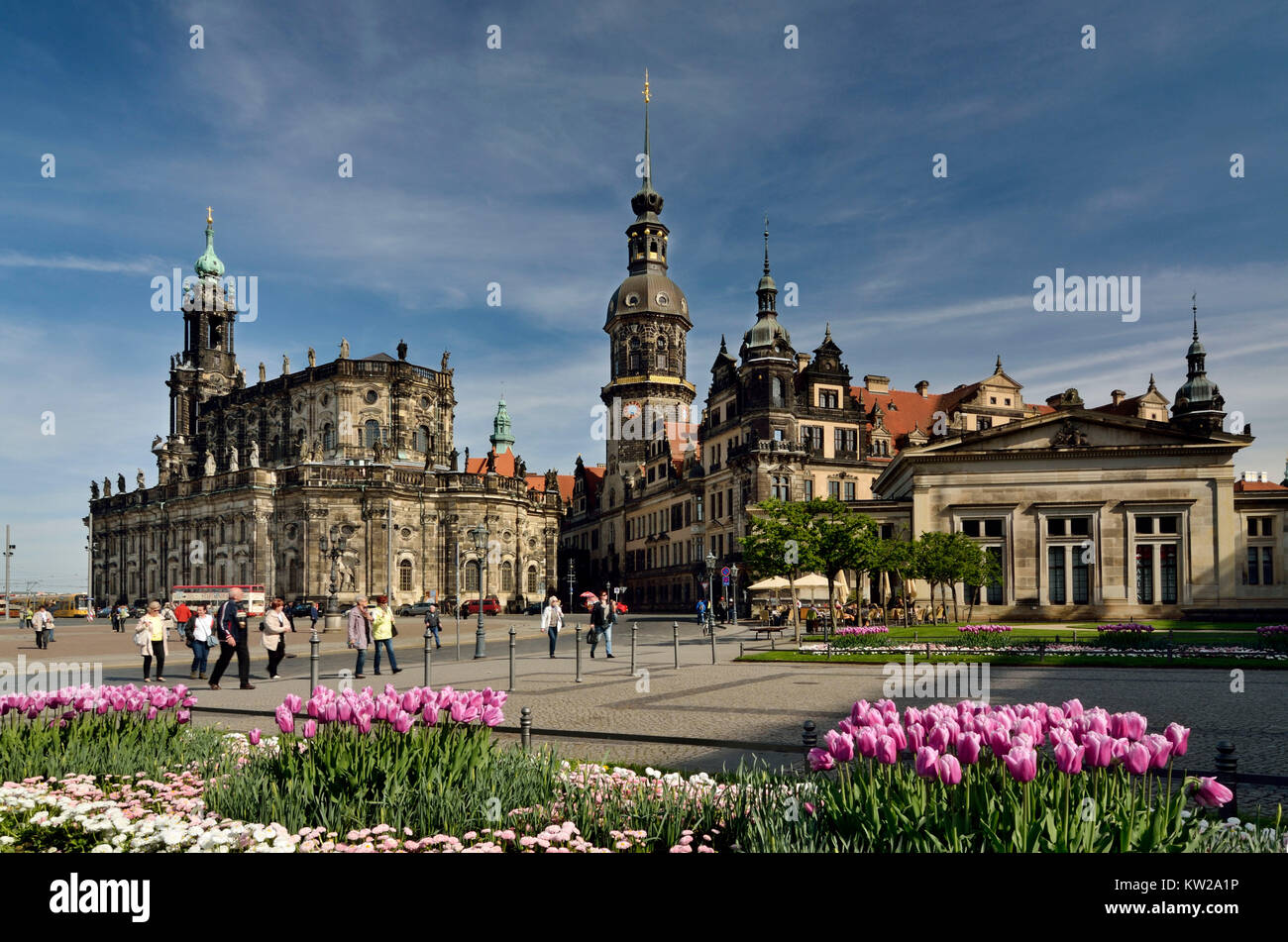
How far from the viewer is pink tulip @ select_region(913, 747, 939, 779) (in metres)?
5.27

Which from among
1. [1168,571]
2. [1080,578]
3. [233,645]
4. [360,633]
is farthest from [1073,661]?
[1168,571]

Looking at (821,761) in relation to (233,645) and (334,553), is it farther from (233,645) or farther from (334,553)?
(334,553)

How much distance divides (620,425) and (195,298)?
56.5m

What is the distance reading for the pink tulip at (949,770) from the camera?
5.15 meters

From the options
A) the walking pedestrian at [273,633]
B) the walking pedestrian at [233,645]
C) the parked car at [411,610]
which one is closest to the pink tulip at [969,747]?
the walking pedestrian at [233,645]

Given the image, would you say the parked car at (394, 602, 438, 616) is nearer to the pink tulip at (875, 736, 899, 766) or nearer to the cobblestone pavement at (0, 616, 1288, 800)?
the cobblestone pavement at (0, 616, 1288, 800)

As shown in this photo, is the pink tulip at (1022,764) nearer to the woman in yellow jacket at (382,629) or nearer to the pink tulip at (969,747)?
the pink tulip at (969,747)

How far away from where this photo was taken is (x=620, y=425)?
353 ft

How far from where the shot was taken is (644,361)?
108m

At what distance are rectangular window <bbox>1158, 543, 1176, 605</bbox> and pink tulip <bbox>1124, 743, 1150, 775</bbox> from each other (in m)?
47.6

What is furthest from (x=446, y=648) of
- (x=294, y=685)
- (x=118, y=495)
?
(x=118, y=495)

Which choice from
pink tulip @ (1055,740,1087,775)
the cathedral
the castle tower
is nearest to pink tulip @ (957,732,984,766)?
pink tulip @ (1055,740,1087,775)

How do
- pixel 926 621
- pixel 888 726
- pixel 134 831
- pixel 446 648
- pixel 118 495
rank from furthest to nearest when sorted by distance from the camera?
pixel 118 495
pixel 926 621
pixel 446 648
pixel 134 831
pixel 888 726
